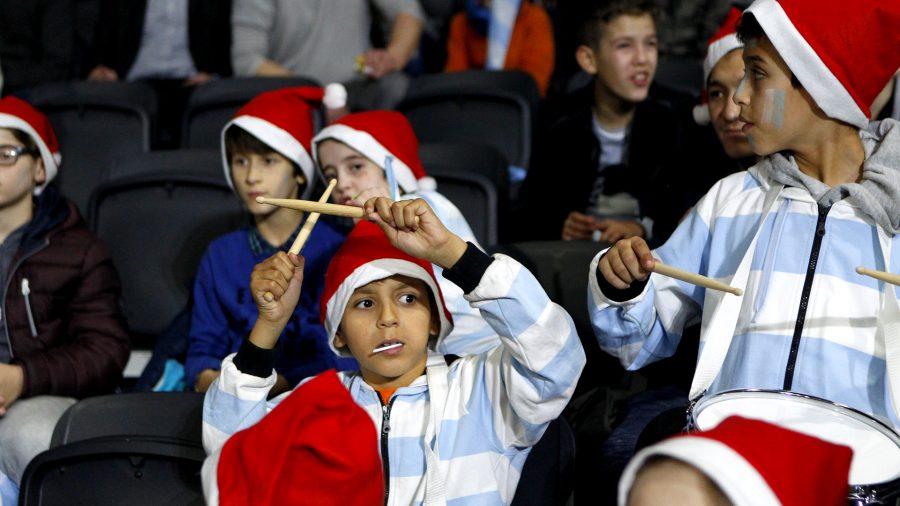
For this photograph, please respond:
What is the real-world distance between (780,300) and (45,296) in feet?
5.73

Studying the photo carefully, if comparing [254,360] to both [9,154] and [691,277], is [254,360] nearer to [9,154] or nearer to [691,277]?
[691,277]

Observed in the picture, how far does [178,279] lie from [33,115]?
1.92 feet

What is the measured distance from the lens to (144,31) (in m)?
4.68

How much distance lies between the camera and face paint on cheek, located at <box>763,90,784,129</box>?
1.93m

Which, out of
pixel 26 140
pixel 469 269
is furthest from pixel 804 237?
pixel 26 140

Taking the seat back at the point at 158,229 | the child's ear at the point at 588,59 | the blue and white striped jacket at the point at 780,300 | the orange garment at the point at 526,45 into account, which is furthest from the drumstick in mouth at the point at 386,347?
the orange garment at the point at 526,45

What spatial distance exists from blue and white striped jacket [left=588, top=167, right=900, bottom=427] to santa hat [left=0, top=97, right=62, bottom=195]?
1.66 meters

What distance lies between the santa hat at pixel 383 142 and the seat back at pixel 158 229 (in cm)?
49

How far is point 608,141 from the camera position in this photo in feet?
11.5

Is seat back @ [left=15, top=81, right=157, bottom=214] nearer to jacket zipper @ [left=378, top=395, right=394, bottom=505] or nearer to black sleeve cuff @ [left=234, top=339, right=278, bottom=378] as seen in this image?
black sleeve cuff @ [left=234, top=339, right=278, bottom=378]

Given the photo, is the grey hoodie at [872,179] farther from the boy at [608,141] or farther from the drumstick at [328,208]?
the boy at [608,141]

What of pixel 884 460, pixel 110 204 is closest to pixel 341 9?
pixel 110 204

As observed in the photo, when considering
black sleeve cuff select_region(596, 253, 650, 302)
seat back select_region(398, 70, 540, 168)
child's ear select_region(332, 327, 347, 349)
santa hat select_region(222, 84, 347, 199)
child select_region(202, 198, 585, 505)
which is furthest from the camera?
seat back select_region(398, 70, 540, 168)

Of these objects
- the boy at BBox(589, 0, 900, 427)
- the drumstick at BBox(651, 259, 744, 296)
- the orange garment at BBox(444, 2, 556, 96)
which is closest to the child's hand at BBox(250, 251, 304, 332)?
the boy at BBox(589, 0, 900, 427)
